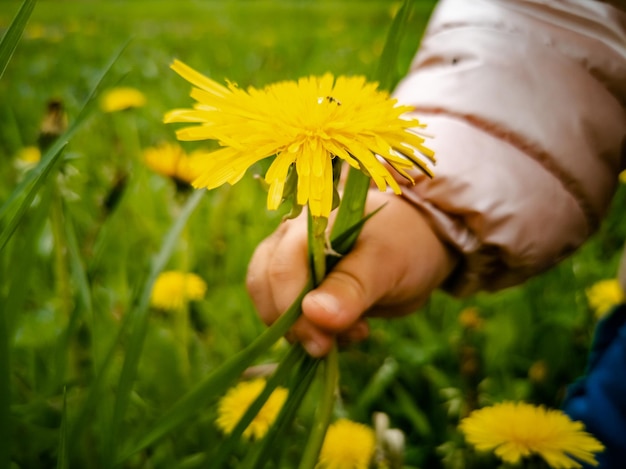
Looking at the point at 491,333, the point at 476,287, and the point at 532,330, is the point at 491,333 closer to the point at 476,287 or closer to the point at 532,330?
the point at 532,330

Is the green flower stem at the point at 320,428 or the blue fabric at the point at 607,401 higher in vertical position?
the blue fabric at the point at 607,401

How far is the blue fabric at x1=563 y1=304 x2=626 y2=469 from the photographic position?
57 cm

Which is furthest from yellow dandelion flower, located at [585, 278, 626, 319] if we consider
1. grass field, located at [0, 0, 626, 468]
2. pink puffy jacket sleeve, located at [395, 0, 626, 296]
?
pink puffy jacket sleeve, located at [395, 0, 626, 296]

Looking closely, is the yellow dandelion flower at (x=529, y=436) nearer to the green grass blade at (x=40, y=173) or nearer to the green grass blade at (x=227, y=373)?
the green grass blade at (x=227, y=373)

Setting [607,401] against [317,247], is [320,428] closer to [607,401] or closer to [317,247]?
[317,247]

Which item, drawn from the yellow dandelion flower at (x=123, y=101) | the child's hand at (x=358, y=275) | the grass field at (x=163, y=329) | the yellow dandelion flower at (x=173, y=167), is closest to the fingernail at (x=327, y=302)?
the child's hand at (x=358, y=275)

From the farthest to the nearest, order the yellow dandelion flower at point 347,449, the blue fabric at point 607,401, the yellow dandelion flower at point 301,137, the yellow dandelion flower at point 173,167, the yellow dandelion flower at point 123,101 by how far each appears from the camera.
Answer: the yellow dandelion flower at point 123,101, the yellow dandelion flower at point 173,167, the blue fabric at point 607,401, the yellow dandelion flower at point 347,449, the yellow dandelion flower at point 301,137

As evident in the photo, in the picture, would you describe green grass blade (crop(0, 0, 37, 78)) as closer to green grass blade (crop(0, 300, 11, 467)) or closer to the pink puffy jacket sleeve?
green grass blade (crop(0, 300, 11, 467))

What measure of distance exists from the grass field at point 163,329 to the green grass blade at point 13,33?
7cm

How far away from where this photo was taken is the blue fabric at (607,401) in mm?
572

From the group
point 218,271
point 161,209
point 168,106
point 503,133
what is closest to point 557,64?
point 503,133

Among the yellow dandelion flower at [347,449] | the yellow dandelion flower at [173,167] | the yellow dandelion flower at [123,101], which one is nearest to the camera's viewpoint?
the yellow dandelion flower at [347,449]

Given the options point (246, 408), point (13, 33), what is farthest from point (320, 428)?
point (13, 33)

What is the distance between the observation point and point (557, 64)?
1.91ft
